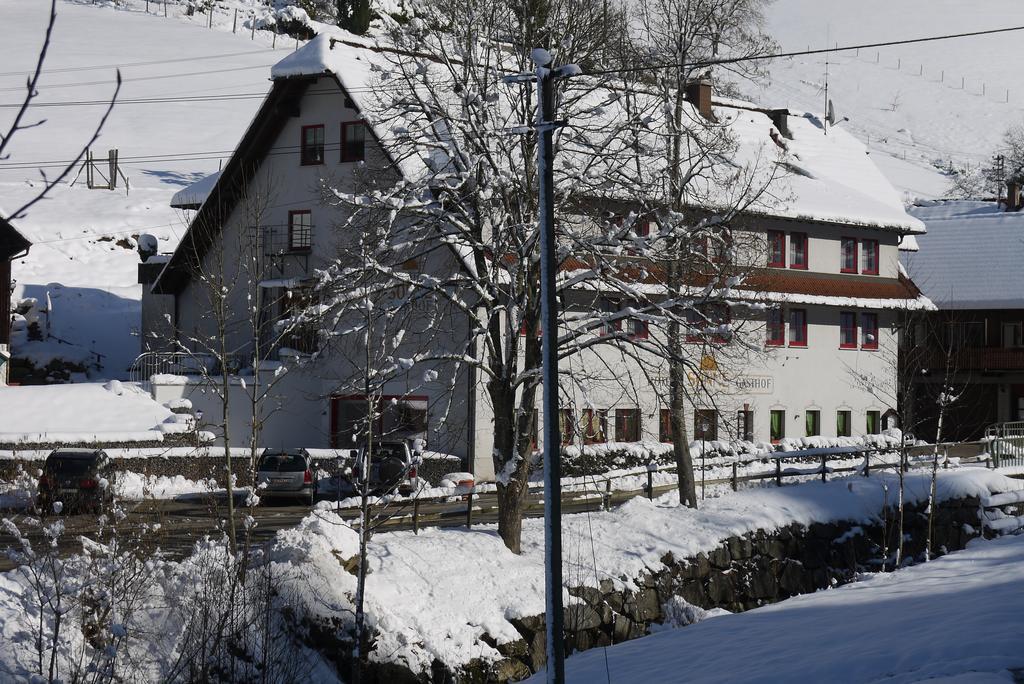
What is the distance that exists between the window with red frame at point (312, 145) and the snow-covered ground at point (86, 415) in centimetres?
950

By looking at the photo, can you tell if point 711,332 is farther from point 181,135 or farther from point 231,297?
point 181,135

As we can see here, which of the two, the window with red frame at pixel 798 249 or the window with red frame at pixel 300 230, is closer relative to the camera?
the window with red frame at pixel 300 230

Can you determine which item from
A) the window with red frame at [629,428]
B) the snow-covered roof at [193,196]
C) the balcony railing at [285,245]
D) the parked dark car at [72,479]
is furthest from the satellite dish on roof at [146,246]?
the window with red frame at [629,428]

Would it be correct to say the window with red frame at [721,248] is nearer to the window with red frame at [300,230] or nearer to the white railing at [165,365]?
the window with red frame at [300,230]

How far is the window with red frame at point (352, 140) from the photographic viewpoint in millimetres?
38562

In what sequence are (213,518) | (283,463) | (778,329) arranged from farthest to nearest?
1. (778,329)
2. (283,463)
3. (213,518)

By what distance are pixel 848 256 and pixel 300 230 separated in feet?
71.1

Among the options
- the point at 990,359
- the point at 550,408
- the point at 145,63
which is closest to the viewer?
the point at 550,408

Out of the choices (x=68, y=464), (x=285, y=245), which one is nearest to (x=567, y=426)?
(x=68, y=464)

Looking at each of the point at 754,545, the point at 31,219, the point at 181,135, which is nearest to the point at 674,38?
the point at 754,545

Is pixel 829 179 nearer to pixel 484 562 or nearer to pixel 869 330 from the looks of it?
pixel 869 330

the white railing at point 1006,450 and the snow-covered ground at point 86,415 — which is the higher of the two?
the snow-covered ground at point 86,415

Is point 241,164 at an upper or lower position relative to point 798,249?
upper

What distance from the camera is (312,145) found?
1565 inches
